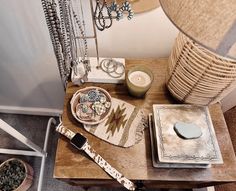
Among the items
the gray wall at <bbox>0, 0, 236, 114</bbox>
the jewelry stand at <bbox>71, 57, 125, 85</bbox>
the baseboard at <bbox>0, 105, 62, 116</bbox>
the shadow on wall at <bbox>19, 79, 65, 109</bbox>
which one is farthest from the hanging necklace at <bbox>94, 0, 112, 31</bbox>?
the baseboard at <bbox>0, 105, 62, 116</bbox>

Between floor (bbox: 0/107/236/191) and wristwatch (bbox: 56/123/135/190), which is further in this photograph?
floor (bbox: 0/107/236/191)

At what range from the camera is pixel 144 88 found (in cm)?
75

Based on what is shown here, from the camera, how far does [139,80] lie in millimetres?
777

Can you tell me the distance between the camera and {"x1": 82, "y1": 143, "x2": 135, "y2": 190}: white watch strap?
679 millimetres

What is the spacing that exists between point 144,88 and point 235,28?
1.45 ft

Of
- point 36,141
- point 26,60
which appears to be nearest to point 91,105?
point 26,60

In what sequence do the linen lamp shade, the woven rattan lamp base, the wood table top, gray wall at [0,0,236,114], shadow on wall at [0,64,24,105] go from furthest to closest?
shadow on wall at [0,64,24,105]
gray wall at [0,0,236,114]
the wood table top
the woven rattan lamp base
the linen lamp shade

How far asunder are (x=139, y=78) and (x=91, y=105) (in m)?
0.18

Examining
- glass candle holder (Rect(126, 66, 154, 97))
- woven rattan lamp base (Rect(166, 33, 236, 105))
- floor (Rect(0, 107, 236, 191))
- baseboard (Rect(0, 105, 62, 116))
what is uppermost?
woven rattan lamp base (Rect(166, 33, 236, 105))

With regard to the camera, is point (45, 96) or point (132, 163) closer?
point (132, 163)

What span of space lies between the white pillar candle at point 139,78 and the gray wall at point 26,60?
0.35 m

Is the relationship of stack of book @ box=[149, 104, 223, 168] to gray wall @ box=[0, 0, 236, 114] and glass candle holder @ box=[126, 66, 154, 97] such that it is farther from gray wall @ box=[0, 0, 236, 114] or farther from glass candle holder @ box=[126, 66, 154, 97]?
gray wall @ box=[0, 0, 236, 114]

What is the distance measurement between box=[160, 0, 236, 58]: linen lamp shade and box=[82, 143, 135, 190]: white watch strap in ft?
1.50

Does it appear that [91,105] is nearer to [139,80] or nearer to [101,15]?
[139,80]
